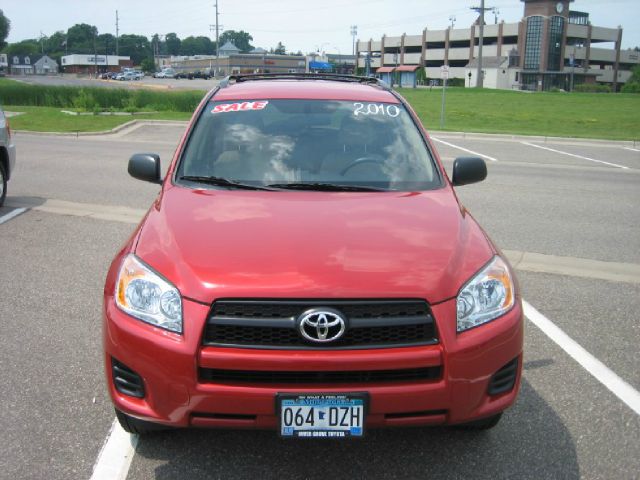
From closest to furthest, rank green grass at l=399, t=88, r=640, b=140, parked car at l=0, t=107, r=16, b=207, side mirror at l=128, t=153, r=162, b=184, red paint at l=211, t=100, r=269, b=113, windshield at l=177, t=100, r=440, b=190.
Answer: windshield at l=177, t=100, r=440, b=190
side mirror at l=128, t=153, r=162, b=184
red paint at l=211, t=100, r=269, b=113
parked car at l=0, t=107, r=16, b=207
green grass at l=399, t=88, r=640, b=140

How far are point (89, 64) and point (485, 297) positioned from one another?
151047 millimetres

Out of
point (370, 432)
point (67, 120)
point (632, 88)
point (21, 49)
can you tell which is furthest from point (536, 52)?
point (21, 49)

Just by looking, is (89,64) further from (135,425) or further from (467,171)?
(135,425)

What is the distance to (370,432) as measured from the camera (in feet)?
11.2

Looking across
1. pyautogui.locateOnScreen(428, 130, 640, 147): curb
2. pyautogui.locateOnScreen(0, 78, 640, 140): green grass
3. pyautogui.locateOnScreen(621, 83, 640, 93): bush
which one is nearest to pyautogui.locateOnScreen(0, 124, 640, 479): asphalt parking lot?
pyautogui.locateOnScreen(428, 130, 640, 147): curb

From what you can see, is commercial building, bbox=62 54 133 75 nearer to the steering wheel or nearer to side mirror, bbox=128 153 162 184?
side mirror, bbox=128 153 162 184

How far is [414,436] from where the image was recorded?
3.36 m

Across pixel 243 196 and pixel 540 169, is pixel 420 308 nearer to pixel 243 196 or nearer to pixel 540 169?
pixel 243 196

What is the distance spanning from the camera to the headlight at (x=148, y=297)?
9.02ft

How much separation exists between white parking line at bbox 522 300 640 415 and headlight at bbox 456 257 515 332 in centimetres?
131

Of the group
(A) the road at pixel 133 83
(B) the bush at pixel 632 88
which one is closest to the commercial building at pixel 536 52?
(B) the bush at pixel 632 88

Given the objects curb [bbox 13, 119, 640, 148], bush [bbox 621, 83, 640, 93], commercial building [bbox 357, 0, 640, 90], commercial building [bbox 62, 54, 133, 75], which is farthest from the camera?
commercial building [bbox 62, 54, 133, 75]

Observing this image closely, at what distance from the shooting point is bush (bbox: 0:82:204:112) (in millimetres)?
30109

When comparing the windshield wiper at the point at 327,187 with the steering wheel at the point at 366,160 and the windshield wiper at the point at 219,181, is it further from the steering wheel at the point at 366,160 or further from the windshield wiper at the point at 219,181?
the steering wheel at the point at 366,160
